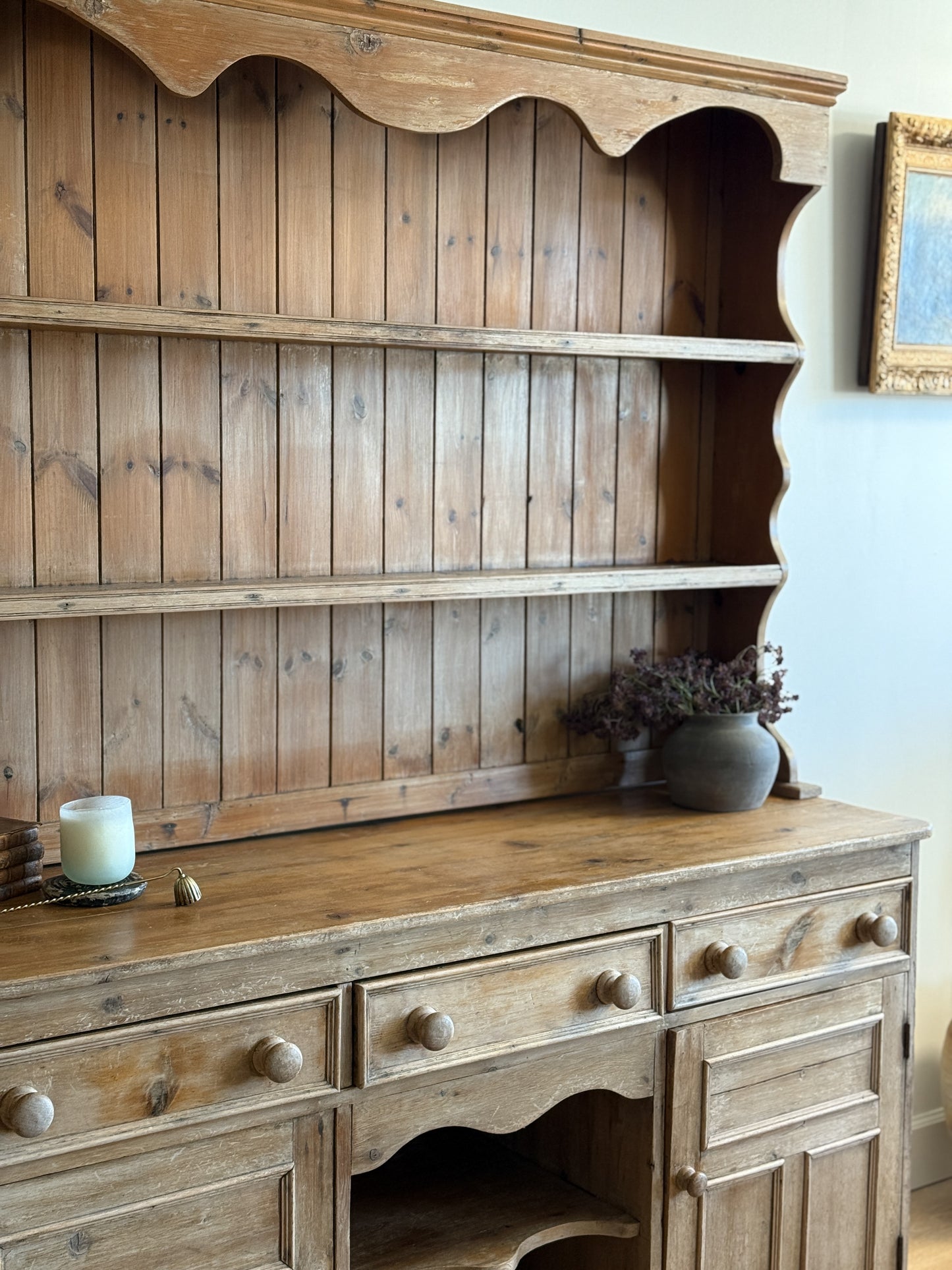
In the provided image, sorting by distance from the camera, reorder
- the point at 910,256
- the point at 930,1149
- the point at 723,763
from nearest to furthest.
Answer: the point at 723,763 < the point at 910,256 < the point at 930,1149

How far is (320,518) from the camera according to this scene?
2.29m

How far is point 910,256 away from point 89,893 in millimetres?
2088

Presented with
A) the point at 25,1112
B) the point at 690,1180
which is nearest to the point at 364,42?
the point at 25,1112

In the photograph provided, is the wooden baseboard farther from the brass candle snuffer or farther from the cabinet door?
the brass candle snuffer

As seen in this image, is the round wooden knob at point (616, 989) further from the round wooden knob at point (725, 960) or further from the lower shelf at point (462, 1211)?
the lower shelf at point (462, 1211)

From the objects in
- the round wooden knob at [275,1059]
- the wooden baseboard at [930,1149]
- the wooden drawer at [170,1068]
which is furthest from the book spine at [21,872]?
the wooden baseboard at [930,1149]

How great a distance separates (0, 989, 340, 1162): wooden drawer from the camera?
1.61 m

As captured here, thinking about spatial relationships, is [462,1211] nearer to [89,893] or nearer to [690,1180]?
[690,1180]

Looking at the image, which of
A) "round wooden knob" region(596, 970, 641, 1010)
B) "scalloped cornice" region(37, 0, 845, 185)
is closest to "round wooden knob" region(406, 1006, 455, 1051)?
"round wooden knob" region(596, 970, 641, 1010)

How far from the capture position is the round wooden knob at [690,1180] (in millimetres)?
2129

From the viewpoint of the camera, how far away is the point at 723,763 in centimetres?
240

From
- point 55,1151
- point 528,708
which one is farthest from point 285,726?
point 55,1151

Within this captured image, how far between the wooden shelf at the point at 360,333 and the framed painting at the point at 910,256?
443mm

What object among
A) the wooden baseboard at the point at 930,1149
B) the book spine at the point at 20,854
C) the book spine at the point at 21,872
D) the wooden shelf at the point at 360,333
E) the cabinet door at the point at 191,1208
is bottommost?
the wooden baseboard at the point at 930,1149
